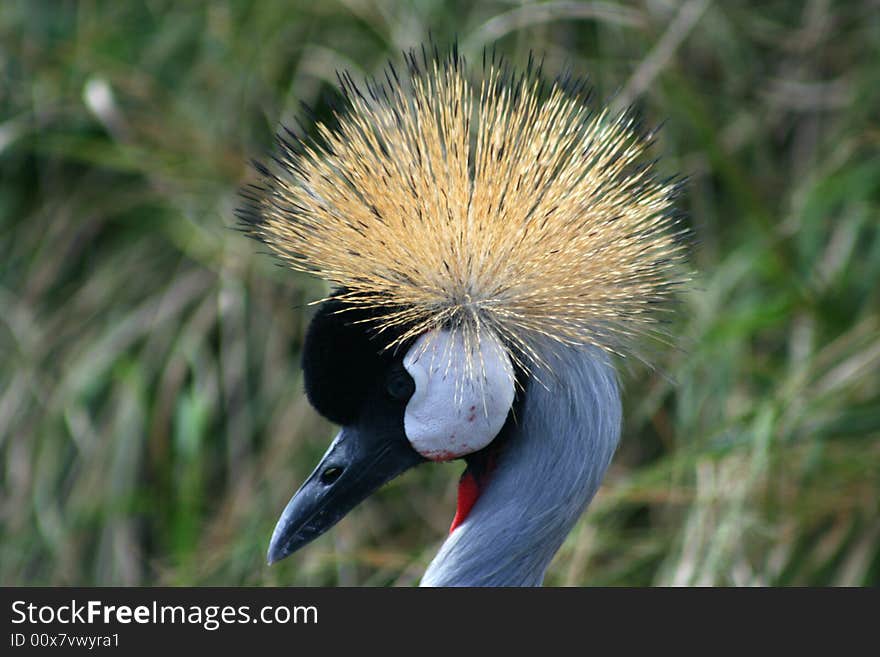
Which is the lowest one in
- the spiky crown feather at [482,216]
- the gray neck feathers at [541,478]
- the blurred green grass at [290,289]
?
the gray neck feathers at [541,478]

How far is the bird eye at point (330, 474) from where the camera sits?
2.79 feet

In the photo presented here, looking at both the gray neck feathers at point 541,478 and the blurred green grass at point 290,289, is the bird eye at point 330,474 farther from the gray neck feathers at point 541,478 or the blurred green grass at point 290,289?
the blurred green grass at point 290,289

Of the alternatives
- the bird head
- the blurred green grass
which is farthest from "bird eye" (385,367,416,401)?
the blurred green grass

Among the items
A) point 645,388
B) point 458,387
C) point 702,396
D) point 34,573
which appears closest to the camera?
point 458,387

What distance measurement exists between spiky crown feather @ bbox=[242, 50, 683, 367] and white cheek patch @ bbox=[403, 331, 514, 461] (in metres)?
0.02

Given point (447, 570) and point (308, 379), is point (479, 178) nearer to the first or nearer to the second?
point (308, 379)

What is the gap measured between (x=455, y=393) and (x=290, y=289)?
1046 millimetres

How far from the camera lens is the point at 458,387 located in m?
0.81

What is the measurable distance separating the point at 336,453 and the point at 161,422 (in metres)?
0.98

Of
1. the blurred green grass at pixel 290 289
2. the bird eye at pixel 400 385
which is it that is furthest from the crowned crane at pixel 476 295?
the blurred green grass at pixel 290 289

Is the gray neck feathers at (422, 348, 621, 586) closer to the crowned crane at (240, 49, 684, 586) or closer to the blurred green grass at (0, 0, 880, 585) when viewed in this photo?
the crowned crane at (240, 49, 684, 586)

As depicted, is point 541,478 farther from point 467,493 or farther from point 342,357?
point 342,357
